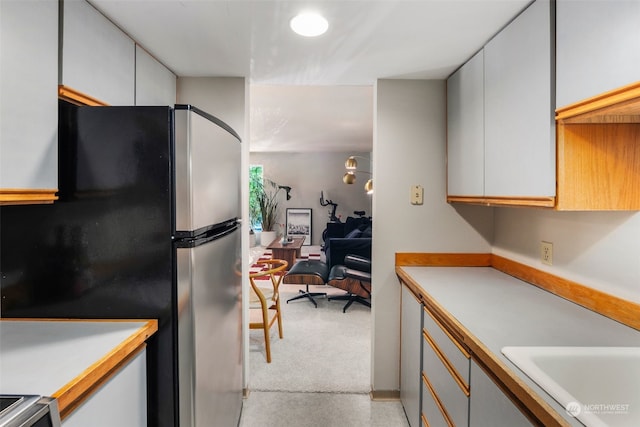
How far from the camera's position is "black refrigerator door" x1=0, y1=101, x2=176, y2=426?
122cm

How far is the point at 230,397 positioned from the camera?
1.76 m

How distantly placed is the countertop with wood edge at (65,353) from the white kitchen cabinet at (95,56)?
2.79ft

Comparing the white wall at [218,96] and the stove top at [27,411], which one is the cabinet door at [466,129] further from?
the stove top at [27,411]

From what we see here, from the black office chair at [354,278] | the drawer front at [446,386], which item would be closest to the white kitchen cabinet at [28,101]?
the drawer front at [446,386]

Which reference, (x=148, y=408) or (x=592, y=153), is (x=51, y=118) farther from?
(x=592, y=153)

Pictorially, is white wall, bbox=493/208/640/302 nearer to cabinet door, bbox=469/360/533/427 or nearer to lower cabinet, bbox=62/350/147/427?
cabinet door, bbox=469/360/533/427

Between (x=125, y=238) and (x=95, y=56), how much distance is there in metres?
0.75

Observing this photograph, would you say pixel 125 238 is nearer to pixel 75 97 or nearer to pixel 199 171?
pixel 199 171

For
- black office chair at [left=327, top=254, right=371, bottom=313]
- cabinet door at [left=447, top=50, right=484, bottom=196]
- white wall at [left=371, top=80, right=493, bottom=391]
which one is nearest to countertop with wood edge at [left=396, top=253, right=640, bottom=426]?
white wall at [left=371, top=80, right=493, bottom=391]

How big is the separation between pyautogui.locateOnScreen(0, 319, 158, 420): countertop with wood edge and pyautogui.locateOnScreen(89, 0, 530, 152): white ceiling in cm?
125

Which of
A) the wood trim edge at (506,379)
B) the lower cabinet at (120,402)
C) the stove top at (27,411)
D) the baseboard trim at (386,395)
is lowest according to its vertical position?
the baseboard trim at (386,395)

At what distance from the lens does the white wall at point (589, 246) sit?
126cm

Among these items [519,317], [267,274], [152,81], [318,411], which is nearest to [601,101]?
[519,317]

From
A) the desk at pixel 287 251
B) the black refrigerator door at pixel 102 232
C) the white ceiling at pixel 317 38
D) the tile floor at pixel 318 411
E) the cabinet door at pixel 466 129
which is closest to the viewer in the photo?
→ the black refrigerator door at pixel 102 232
